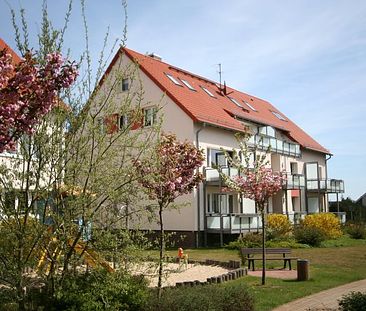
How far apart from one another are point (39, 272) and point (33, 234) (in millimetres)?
710

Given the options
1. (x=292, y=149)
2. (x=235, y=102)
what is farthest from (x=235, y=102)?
(x=292, y=149)

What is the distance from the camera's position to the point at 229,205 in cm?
2930

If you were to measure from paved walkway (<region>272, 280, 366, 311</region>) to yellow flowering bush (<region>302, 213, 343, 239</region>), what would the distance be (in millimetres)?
16081

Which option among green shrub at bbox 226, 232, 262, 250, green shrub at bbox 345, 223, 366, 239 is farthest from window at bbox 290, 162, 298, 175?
green shrub at bbox 226, 232, 262, 250

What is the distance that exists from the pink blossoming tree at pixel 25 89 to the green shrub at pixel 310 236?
22.7 m

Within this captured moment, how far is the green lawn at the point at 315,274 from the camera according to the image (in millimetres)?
10820

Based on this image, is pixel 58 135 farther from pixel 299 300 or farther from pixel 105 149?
pixel 299 300

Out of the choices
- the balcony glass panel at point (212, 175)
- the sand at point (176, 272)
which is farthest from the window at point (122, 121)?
the balcony glass panel at point (212, 175)

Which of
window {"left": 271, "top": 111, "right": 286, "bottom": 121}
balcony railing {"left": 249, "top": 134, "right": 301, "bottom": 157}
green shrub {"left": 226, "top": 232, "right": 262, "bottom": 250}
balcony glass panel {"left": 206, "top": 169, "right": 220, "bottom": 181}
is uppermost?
window {"left": 271, "top": 111, "right": 286, "bottom": 121}

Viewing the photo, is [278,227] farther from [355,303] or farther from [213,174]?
[355,303]

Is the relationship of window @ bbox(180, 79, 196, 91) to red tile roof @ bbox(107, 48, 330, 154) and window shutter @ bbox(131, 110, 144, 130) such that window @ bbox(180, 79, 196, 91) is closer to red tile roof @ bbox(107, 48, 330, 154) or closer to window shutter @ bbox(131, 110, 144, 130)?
red tile roof @ bbox(107, 48, 330, 154)

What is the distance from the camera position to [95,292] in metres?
7.13

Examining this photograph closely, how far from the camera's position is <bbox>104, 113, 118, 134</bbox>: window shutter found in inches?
281

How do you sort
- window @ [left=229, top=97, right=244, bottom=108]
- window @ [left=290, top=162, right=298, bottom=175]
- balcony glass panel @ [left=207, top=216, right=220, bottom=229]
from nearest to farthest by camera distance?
balcony glass panel @ [left=207, top=216, right=220, bottom=229] < window @ [left=229, top=97, right=244, bottom=108] < window @ [left=290, top=162, right=298, bottom=175]
